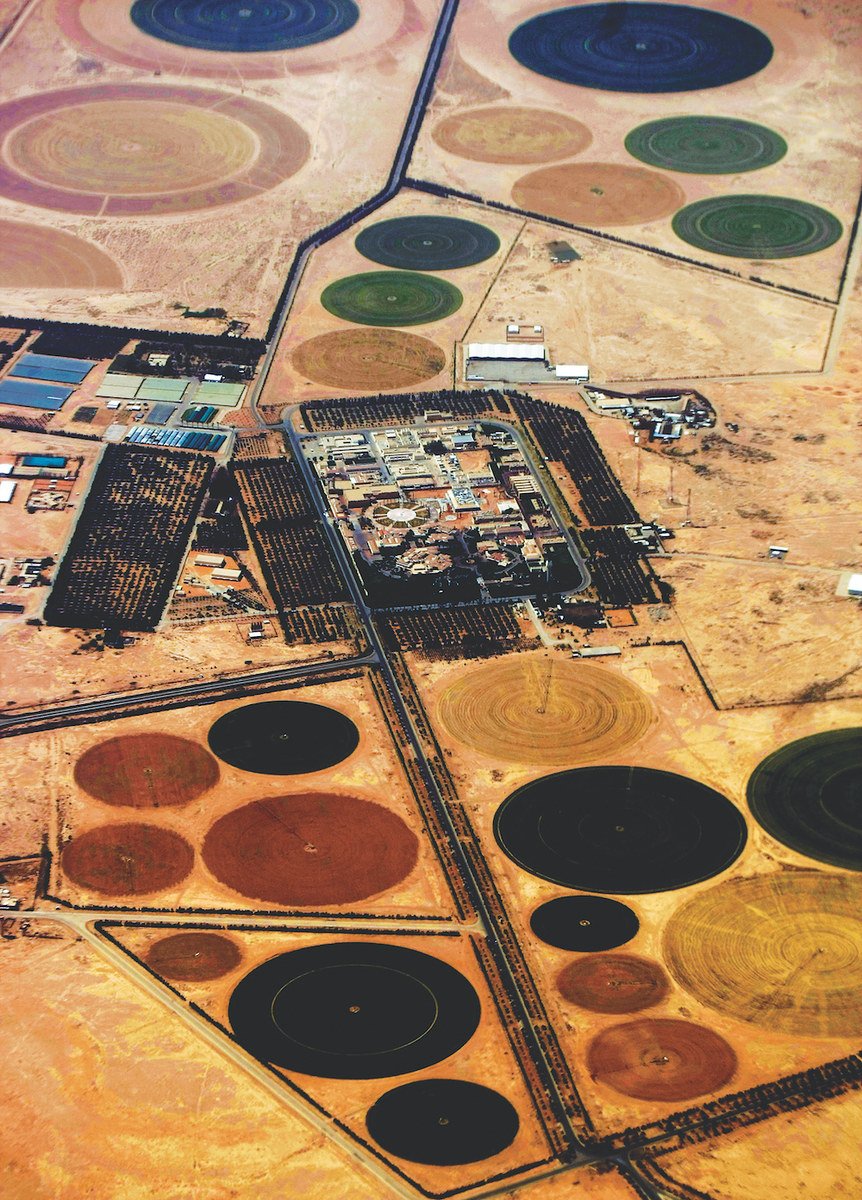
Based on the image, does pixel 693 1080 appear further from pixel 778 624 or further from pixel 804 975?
pixel 778 624

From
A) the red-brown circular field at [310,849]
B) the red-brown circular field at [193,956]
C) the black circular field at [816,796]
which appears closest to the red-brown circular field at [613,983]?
the red-brown circular field at [310,849]

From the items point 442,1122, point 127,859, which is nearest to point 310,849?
point 127,859

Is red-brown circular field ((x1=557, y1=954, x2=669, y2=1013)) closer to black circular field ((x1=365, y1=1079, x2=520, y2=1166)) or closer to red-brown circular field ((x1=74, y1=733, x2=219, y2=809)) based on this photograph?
black circular field ((x1=365, y1=1079, x2=520, y2=1166))

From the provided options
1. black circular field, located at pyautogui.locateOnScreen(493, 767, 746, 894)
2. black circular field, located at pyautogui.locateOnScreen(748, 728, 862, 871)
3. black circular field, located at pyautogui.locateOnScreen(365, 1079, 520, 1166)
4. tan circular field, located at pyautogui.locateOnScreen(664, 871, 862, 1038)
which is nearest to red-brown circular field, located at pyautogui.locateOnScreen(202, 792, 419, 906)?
black circular field, located at pyautogui.locateOnScreen(493, 767, 746, 894)

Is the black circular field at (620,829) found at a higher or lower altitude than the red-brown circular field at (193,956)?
lower

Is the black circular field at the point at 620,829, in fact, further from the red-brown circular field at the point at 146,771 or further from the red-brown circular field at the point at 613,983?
the red-brown circular field at the point at 146,771

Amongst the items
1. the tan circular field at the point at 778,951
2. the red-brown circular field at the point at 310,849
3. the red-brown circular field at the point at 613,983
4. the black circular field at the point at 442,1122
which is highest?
the black circular field at the point at 442,1122

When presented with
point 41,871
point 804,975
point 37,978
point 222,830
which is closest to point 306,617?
point 222,830

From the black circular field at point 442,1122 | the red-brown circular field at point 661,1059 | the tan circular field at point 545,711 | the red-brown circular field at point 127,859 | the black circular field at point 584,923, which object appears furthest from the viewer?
the tan circular field at point 545,711
